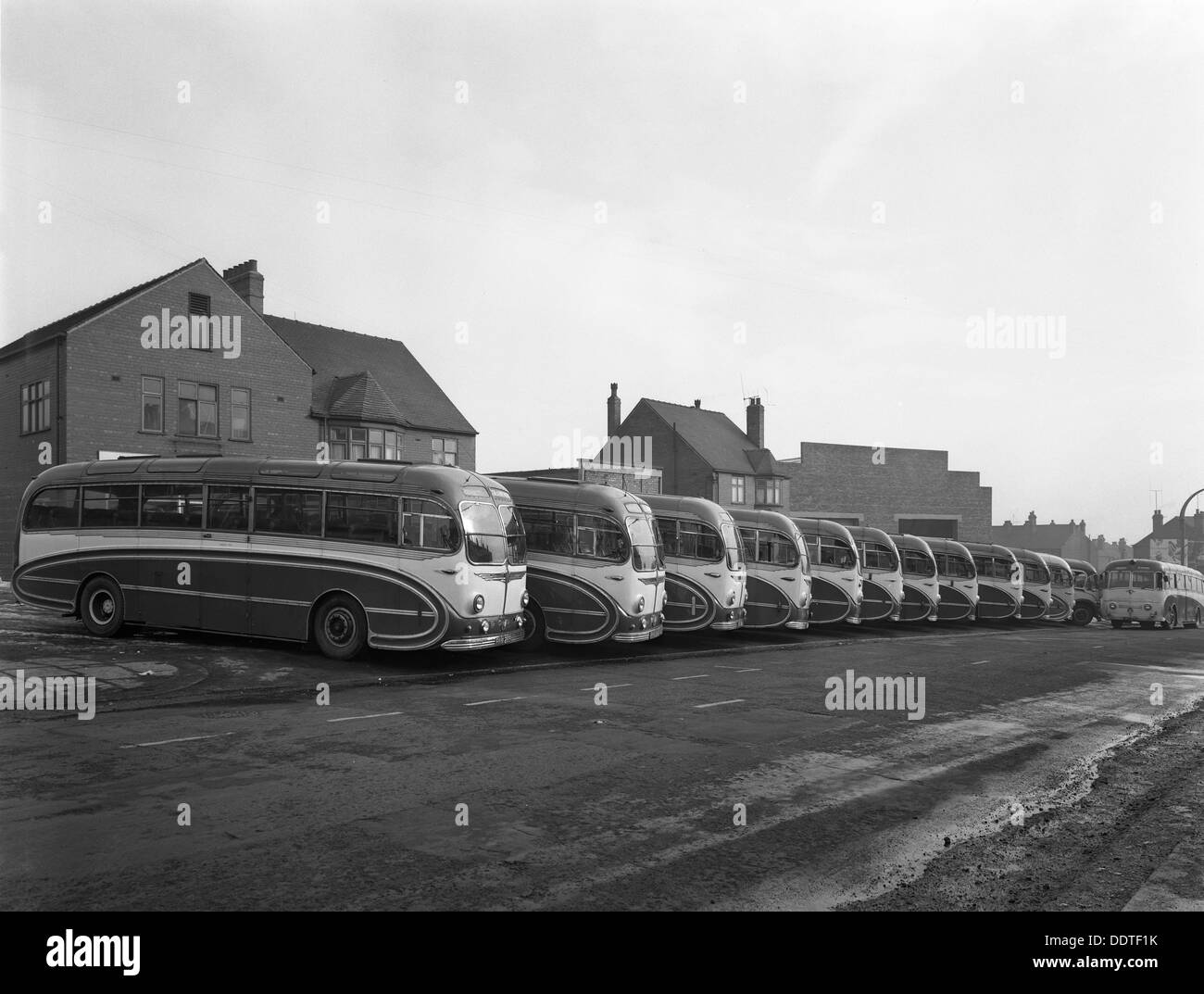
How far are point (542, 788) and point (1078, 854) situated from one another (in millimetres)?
3647

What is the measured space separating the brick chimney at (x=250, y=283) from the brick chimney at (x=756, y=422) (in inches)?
1508

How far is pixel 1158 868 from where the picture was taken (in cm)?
554

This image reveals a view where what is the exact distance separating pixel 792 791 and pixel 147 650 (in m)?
11.7

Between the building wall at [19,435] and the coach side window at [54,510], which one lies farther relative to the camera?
the building wall at [19,435]

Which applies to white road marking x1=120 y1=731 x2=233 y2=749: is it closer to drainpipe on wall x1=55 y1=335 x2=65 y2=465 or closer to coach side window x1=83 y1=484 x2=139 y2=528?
coach side window x1=83 y1=484 x2=139 y2=528

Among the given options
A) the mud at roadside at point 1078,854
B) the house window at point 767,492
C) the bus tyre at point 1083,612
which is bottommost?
the bus tyre at point 1083,612

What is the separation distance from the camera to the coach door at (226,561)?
52.7 ft

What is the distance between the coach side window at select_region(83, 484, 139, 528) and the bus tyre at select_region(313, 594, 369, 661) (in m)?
4.29

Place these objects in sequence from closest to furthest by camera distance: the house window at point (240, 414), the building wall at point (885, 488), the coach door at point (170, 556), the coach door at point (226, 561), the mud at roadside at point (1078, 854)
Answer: the mud at roadside at point (1078, 854)
the coach door at point (226, 561)
the coach door at point (170, 556)
the house window at point (240, 414)
the building wall at point (885, 488)

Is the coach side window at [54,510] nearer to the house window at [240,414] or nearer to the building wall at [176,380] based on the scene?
the building wall at [176,380]

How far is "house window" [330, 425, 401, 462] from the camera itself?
37406 millimetres

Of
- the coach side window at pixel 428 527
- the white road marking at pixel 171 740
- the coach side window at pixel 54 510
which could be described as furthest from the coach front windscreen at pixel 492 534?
the coach side window at pixel 54 510
